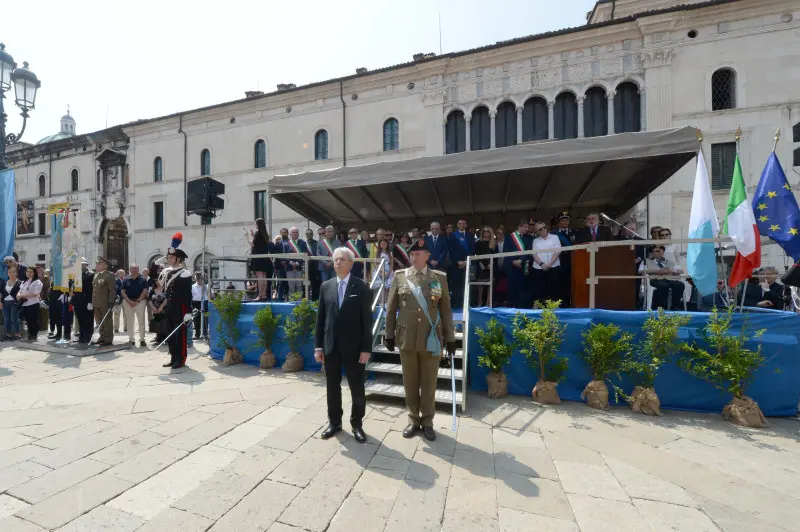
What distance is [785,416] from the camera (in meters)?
4.71

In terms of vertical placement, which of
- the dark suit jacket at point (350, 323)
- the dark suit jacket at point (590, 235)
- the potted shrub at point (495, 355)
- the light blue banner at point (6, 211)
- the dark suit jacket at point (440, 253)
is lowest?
the potted shrub at point (495, 355)

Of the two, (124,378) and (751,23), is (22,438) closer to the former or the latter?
(124,378)

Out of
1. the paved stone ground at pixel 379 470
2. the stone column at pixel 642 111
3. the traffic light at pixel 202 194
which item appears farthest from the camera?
the stone column at pixel 642 111

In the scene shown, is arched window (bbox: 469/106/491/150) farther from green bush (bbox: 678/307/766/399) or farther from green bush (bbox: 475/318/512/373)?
green bush (bbox: 678/307/766/399)

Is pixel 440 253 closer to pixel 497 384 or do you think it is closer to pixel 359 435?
pixel 497 384

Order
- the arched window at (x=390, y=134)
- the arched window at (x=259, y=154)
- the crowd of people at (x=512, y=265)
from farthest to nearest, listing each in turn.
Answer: the arched window at (x=259, y=154) < the arched window at (x=390, y=134) < the crowd of people at (x=512, y=265)

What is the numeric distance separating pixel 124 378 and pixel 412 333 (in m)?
5.56

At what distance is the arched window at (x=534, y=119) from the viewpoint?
19000 mm

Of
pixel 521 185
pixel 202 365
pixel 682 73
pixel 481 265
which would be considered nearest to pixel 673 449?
pixel 481 265

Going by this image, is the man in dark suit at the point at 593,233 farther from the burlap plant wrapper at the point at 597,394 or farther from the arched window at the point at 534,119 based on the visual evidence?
the arched window at the point at 534,119

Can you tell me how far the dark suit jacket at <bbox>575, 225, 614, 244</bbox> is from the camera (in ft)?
23.2

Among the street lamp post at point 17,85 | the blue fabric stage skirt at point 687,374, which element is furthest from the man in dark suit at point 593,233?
the street lamp post at point 17,85

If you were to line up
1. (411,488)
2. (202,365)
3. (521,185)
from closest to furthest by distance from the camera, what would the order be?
1. (411,488)
2. (202,365)
3. (521,185)

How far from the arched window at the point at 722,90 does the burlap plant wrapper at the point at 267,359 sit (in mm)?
20674
